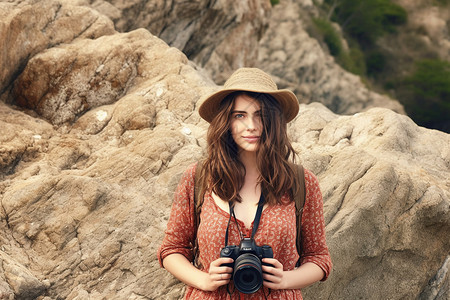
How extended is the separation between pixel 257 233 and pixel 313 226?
19.3 inches

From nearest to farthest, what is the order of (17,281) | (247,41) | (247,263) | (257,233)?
(247,263) < (257,233) < (17,281) < (247,41)

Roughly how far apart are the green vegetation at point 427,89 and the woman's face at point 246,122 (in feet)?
122

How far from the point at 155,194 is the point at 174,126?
99 cm

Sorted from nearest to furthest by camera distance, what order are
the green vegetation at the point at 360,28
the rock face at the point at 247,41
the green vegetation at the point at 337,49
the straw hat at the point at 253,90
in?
the straw hat at the point at 253,90 < the rock face at the point at 247,41 < the green vegetation at the point at 337,49 < the green vegetation at the point at 360,28

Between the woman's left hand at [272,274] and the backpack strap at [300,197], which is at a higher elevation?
the backpack strap at [300,197]

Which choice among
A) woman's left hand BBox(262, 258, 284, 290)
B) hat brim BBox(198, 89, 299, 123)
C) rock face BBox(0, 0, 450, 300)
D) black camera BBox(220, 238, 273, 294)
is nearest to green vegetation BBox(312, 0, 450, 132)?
rock face BBox(0, 0, 450, 300)

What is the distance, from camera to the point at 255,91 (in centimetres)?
376

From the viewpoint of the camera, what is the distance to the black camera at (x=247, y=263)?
10.9 ft

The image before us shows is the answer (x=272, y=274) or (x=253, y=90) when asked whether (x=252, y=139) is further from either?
(x=272, y=274)

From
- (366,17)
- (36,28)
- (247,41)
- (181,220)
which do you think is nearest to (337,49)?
(366,17)

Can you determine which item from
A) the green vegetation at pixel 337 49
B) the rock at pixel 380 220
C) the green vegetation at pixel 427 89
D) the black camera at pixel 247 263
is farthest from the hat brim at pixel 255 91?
the green vegetation at pixel 427 89

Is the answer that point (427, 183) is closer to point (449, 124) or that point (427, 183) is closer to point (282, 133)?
point (282, 133)

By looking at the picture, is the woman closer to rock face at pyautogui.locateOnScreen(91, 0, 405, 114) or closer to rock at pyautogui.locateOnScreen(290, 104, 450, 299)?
rock at pyautogui.locateOnScreen(290, 104, 450, 299)

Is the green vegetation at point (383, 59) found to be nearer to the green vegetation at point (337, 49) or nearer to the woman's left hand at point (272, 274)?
the green vegetation at point (337, 49)
